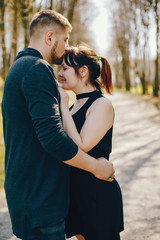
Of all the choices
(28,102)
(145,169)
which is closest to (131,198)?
(145,169)

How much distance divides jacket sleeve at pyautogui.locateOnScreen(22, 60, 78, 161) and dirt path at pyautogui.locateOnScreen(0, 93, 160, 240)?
2.25 meters

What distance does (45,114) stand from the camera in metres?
1.76

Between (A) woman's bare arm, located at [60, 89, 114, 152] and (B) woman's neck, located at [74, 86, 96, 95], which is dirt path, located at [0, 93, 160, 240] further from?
(B) woman's neck, located at [74, 86, 96, 95]

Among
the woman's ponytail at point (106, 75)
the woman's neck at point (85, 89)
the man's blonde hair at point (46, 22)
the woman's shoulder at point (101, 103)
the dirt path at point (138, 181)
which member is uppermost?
the man's blonde hair at point (46, 22)

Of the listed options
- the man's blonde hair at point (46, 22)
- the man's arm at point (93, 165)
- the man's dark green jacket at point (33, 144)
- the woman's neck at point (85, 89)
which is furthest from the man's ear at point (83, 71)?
the man's arm at point (93, 165)

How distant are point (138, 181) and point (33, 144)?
409cm

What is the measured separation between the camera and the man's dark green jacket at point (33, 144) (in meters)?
1.77

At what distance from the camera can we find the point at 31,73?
1.81 m

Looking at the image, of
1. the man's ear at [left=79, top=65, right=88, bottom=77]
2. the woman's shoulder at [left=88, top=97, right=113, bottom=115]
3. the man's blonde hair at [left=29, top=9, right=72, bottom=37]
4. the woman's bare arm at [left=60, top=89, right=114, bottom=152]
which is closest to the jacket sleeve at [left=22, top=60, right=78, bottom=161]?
the woman's bare arm at [left=60, top=89, right=114, bottom=152]

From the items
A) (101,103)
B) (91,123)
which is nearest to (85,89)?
(101,103)

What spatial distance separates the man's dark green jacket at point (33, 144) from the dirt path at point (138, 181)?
76.6 inches

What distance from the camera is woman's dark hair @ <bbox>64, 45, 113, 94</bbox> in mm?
2385

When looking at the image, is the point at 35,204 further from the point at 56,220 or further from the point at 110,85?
the point at 110,85

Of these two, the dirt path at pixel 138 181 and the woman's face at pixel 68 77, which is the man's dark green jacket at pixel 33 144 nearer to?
the woman's face at pixel 68 77
